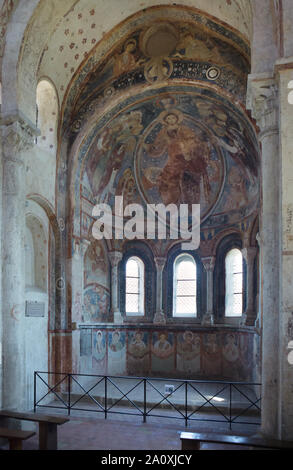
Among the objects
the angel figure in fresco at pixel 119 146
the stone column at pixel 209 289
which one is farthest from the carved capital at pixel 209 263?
the angel figure in fresco at pixel 119 146

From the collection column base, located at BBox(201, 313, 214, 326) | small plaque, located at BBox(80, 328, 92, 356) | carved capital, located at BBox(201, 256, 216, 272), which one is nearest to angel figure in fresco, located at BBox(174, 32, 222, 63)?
carved capital, located at BBox(201, 256, 216, 272)

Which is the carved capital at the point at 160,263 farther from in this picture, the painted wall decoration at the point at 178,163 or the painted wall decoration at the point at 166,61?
the painted wall decoration at the point at 166,61

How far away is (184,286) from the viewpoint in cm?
1545

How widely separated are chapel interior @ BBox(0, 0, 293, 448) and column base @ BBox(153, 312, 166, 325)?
137 millimetres

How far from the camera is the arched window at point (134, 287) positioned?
1567 centimetres

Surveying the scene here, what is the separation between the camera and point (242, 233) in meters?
13.6

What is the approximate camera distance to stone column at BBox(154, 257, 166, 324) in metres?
15.0

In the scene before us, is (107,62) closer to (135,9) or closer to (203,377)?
(135,9)

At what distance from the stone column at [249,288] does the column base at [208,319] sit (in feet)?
4.68

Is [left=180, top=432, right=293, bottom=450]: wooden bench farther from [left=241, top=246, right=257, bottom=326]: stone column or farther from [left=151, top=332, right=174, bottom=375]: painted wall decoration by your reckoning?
[left=151, top=332, right=174, bottom=375]: painted wall decoration

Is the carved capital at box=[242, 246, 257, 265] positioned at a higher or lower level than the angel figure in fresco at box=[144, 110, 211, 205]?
lower

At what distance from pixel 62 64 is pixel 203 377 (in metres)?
10.5

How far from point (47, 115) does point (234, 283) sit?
25.9ft
